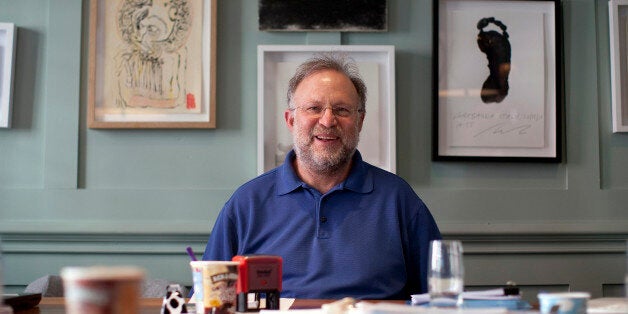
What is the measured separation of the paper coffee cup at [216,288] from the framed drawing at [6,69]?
1883 mm

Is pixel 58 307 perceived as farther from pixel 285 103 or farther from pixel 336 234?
pixel 285 103

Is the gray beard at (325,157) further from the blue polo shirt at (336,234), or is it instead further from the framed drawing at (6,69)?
the framed drawing at (6,69)

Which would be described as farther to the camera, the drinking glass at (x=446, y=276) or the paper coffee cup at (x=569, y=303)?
the drinking glass at (x=446, y=276)

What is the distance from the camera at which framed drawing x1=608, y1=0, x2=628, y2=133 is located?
3.07 meters

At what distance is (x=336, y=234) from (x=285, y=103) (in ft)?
2.99

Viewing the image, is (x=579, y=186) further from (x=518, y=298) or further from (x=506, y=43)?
(x=518, y=298)

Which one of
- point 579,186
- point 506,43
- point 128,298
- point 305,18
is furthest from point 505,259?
point 128,298

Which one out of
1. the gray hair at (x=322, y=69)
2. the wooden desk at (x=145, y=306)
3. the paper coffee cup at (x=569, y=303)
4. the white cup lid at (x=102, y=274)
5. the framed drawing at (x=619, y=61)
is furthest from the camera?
the framed drawing at (x=619, y=61)

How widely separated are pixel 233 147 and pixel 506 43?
1350 millimetres

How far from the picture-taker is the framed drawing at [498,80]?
304 centimetres

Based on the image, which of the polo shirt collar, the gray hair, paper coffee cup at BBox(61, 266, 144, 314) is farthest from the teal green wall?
paper coffee cup at BBox(61, 266, 144, 314)
